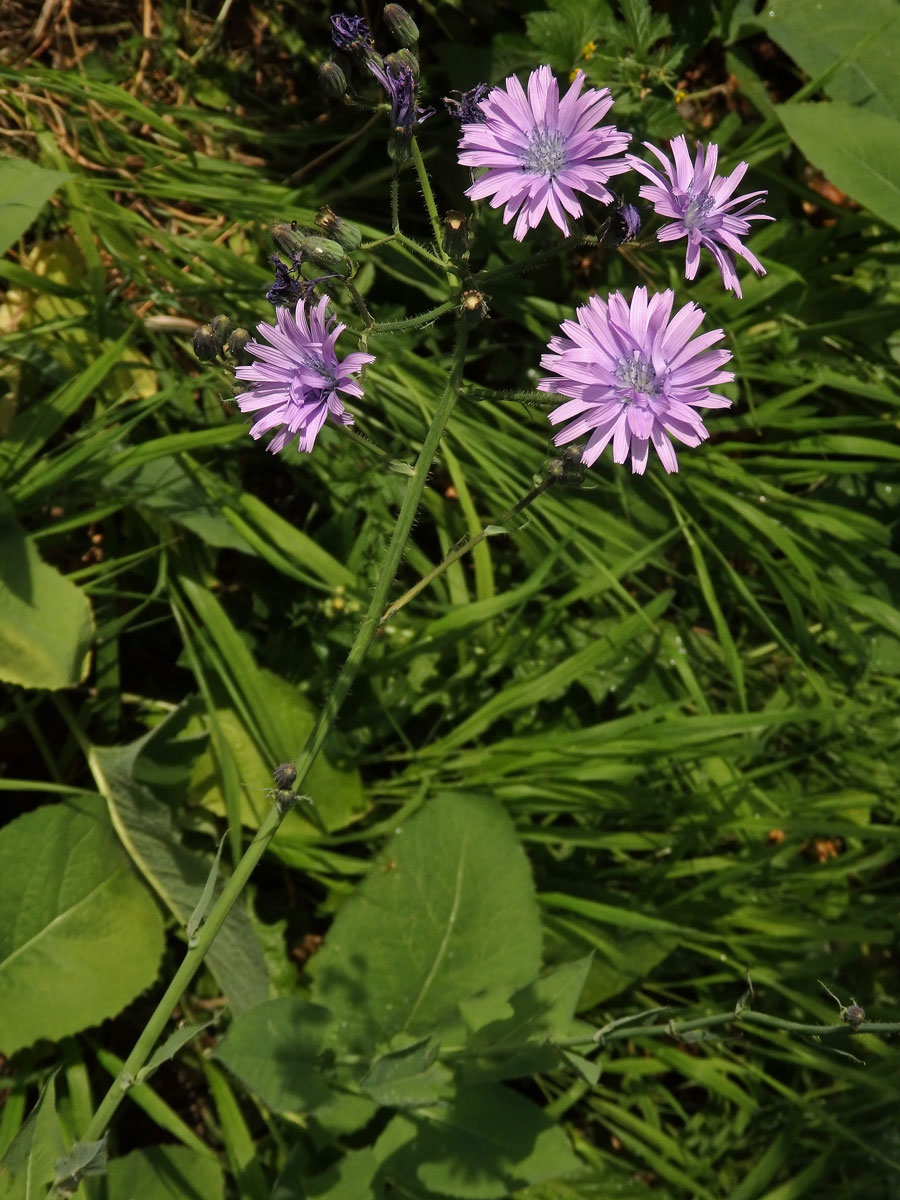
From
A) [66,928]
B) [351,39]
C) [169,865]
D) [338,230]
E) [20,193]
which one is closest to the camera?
[338,230]

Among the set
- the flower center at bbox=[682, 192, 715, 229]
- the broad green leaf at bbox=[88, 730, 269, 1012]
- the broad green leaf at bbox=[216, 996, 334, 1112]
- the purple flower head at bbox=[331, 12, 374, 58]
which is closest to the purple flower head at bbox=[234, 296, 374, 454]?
the purple flower head at bbox=[331, 12, 374, 58]

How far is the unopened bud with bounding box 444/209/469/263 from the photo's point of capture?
7.34 feet

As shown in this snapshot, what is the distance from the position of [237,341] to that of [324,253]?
0.90ft

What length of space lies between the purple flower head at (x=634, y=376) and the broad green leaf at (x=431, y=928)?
1803 mm

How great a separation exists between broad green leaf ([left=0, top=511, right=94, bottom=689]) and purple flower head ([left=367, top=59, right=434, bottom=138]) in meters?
1.97

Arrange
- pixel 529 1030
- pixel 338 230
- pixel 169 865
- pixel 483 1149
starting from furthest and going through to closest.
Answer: pixel 169 865 → pixel 483 1149 → pixel 529 1030 → pixel 338 230

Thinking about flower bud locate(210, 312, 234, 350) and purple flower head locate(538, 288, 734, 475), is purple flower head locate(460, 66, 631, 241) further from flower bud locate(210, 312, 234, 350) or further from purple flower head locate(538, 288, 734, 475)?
flower bud locate(210, 312, 234, 350)

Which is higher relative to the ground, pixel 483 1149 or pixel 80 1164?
pixel 80 1164

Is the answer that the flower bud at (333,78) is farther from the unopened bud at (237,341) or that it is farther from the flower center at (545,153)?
the unopened bud at (237,341)

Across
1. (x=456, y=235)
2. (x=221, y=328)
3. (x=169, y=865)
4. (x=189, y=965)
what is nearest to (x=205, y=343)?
(x=221, y=328)

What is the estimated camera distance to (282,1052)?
10.7 feet

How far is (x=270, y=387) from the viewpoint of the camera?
7.68ft

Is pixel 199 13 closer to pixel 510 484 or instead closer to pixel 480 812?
pixel 510 484

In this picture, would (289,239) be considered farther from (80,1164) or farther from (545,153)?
(80,1164)
